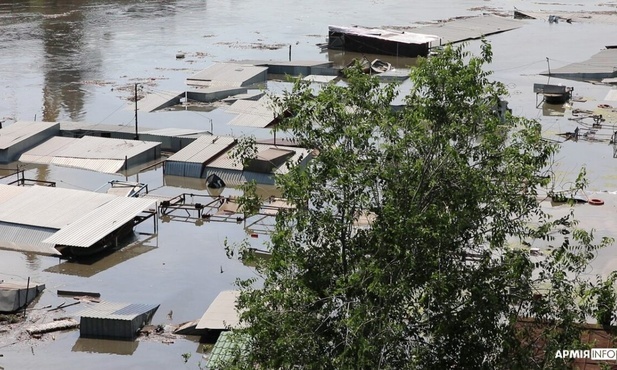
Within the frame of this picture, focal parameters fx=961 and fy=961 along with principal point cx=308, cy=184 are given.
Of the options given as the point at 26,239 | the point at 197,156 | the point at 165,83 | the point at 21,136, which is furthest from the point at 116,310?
the point at 165,83

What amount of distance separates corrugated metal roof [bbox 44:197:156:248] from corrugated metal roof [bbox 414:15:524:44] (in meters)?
45.1

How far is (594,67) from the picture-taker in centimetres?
6575

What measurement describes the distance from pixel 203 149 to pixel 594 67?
110 ft

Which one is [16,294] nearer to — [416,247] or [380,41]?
[416,247]

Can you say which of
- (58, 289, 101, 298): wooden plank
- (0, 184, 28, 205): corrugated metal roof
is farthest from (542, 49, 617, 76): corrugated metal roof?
(58, 289, 101, 298): wooden plank

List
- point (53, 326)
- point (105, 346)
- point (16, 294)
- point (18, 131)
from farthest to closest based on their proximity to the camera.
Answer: point (18, 131) → point (16, 294) → point (53, 326) → point (105, 346)

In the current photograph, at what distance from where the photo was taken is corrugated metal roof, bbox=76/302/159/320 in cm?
2712

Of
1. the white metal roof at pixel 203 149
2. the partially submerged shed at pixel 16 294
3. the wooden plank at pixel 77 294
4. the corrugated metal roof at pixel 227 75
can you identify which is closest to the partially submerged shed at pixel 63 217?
the wooden plank at pixel 77 294

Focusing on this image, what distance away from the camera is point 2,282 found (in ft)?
97.5

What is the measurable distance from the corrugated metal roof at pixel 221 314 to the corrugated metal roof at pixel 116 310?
6.35ft

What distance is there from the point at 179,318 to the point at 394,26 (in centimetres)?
6490

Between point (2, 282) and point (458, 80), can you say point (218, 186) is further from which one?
point (458, 80)

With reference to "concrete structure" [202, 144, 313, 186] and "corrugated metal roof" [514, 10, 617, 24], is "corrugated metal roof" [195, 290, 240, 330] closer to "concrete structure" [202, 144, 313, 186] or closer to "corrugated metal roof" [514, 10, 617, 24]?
"concrete structure" [202, 144, 313, 186]

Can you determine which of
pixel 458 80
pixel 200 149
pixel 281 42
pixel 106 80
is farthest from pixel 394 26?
pixel 458 80
